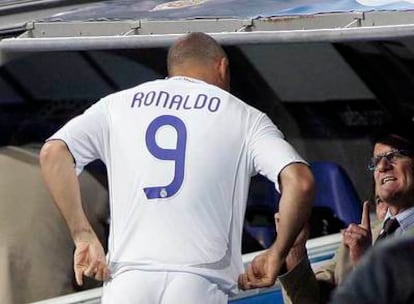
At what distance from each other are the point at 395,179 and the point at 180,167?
0.91 m

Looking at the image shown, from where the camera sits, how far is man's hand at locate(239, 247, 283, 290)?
4.27 m

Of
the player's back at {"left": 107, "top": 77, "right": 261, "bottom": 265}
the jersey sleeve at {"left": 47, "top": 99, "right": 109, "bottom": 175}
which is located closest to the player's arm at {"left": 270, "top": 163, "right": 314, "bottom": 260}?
the player's back at {"left": 107, "top": 77, "right": 261, "bottom": 265}

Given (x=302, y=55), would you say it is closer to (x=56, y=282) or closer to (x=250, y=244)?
(x=250, y=244)

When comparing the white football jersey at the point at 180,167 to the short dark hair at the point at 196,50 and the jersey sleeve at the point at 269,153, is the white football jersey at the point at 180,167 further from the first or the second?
the short dark hair at the point at 196,50

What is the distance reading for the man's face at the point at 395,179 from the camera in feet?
15.9

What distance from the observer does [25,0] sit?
6723 millimetres

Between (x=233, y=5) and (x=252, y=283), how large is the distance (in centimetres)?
164

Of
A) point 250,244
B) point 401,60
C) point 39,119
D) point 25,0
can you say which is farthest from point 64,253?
point 401,60

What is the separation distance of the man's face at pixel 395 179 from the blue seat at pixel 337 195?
1.94 metres

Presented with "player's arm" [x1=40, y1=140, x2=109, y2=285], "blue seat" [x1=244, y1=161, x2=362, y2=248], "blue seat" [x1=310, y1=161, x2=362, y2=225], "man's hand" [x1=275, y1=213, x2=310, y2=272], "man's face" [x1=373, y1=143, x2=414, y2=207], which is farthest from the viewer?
"blue seat" [x1=310, y1=161, x2=362, y2=225]

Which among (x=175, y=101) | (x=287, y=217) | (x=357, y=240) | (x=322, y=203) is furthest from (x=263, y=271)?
(x=322, y=203)

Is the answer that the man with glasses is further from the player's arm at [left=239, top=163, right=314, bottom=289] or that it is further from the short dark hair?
the short dark hair

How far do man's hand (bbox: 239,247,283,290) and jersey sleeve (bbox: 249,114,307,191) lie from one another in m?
0.23

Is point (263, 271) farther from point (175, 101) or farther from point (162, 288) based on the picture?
point (175, 101)
